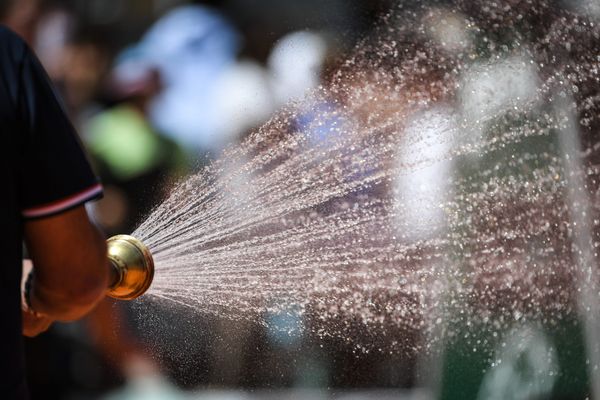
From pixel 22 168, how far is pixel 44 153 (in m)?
0.02

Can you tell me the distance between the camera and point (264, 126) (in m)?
2.14

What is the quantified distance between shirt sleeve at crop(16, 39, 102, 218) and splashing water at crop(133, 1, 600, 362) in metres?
1.17

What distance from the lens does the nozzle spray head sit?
1011mm

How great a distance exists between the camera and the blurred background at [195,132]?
2008 millimetres

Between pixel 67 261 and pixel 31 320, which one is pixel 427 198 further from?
pixel 67 261

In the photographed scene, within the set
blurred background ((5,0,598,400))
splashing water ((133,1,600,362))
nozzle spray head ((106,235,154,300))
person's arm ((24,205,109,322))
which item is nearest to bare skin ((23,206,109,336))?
person's arm ((24,205,109,322))

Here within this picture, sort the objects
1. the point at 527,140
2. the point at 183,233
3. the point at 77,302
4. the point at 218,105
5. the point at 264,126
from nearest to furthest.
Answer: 1. the point at 77,302
2. the point at 183,233
3. the point at 527,140
4. the point at 264,126
5. the point at 218,105

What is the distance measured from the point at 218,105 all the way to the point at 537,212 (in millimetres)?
883

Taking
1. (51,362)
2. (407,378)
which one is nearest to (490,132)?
(407,378)

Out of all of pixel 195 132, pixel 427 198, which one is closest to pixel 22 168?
pixel 427 198

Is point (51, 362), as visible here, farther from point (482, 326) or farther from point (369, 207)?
point (482, 326)

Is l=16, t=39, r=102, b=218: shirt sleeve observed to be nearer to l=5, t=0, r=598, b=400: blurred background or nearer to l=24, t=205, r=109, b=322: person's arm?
l=24, t=205, r=109, b=322: person's arm

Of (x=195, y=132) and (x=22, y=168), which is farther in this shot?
(x=195, y=132)

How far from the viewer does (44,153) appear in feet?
2.22
